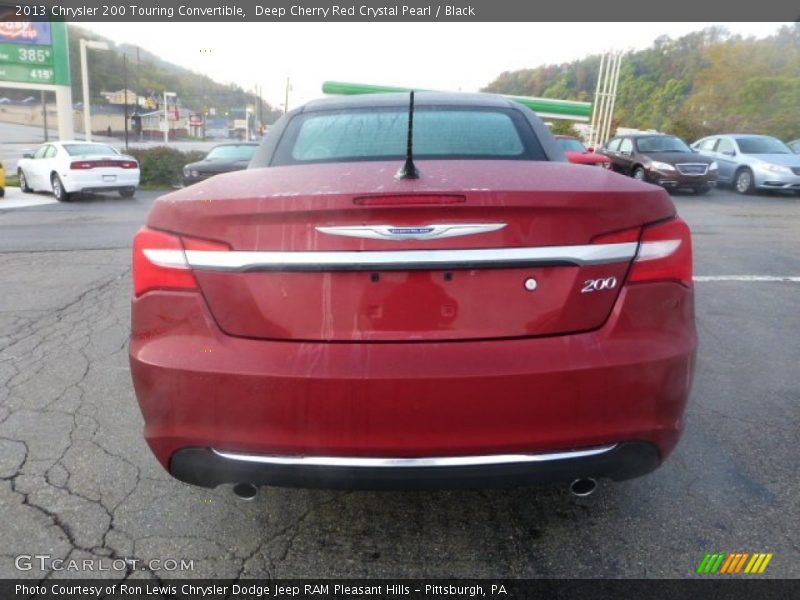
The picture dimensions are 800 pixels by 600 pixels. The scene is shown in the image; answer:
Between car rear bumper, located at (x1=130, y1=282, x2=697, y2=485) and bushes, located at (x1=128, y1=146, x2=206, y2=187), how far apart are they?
19149 millimetres

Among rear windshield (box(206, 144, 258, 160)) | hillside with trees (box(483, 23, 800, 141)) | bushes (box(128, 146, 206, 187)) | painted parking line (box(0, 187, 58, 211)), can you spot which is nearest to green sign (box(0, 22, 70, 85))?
bushes (box(128, 146, 206, 187))

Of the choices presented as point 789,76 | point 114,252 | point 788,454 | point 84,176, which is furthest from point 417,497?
point 789,76

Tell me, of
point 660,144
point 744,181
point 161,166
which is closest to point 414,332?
point 660,144

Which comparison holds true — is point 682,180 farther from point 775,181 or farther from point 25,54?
point 25,54

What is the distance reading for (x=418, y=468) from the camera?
1.80 metres

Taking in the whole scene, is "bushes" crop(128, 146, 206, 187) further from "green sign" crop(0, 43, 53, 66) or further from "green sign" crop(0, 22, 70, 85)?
"green sign" crop(0, 43, 53, 66)

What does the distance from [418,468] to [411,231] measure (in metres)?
0.71

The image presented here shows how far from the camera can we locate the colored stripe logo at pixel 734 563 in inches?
81.7

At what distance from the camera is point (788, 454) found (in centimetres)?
283

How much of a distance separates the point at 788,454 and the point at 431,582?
76.0 inches

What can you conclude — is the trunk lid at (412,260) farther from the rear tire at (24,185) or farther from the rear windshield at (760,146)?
the rear tire at (24,185)

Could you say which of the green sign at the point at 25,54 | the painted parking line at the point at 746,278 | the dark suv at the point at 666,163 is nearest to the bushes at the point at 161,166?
the green sign at the point at 25,54

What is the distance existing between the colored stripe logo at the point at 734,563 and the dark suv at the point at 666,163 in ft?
46.7

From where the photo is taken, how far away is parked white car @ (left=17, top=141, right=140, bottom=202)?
1460 centimetres
